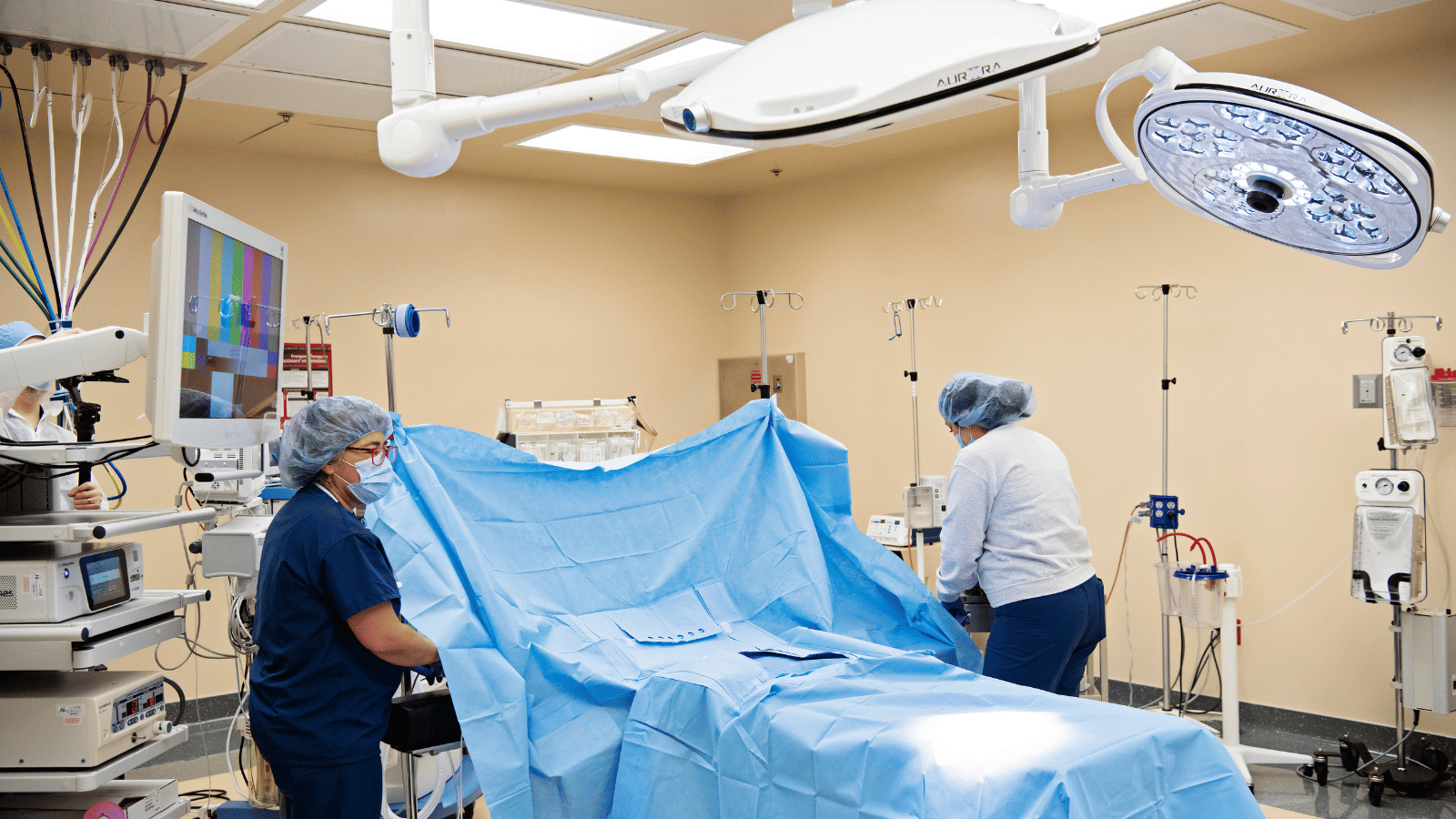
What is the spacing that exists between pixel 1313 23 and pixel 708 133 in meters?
3.60

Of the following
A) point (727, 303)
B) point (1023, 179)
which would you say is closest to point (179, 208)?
point (1023, 179)

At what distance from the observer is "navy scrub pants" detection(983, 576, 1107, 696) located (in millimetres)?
2854

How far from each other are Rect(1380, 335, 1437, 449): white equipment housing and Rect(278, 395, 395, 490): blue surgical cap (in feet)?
11.9

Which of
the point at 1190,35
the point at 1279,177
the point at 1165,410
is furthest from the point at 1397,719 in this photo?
the point at 1279,177

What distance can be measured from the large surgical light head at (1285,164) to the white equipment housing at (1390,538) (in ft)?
10.2

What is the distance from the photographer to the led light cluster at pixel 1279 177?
1.04 metres

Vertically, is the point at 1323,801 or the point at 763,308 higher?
the point at 763,308

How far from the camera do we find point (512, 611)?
2439mm

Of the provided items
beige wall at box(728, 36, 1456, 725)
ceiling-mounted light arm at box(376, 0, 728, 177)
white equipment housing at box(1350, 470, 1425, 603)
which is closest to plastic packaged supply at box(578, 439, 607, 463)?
beige wall at box(728, 36, 1456, 725)

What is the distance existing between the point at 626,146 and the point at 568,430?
1508 mm

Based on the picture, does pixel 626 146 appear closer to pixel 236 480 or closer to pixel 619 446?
pixel 619 446

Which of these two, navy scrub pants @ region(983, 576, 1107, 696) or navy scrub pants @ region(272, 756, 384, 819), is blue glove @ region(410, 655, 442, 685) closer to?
navy scrub pants @ region(272, 756, 384, 819)

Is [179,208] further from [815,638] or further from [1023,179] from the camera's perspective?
[815,638]

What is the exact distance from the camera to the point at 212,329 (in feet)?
7.03
